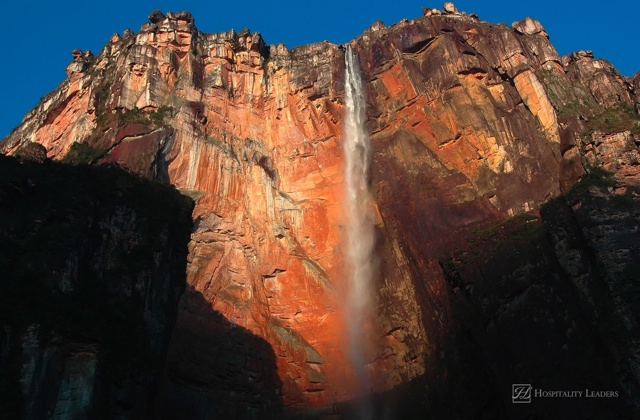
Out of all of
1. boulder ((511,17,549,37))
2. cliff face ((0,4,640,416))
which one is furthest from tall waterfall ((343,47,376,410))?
boulder ((511,17,549,37))

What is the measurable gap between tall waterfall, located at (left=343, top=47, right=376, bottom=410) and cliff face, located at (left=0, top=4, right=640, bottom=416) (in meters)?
0.53

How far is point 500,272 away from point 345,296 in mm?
9357

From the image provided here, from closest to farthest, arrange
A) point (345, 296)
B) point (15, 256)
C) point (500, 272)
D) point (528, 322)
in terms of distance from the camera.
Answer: point (15, 256) → point (528, 322) → point (500, 272) → point (345, 296)

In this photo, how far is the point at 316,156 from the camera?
35.8 m

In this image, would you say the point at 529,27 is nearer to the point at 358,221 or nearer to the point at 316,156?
the point at 316,156

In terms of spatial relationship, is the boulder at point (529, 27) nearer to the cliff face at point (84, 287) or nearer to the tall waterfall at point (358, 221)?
the tall waterfall at point (358, 221)

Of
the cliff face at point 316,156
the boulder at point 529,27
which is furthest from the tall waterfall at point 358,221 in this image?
the boulder at point 529,27

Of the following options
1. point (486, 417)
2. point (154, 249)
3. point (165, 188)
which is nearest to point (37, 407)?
point (154, 249)

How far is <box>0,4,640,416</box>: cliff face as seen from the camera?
92.1 ft

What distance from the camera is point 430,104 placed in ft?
108

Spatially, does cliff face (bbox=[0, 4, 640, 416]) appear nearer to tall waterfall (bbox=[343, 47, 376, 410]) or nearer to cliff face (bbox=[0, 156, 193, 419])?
tall waterfall (bbox=[343, 47, 376, 410])

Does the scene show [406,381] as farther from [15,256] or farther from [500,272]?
[15,256]

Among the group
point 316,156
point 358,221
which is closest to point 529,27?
point 316,156

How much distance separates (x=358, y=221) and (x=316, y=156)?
492cm
